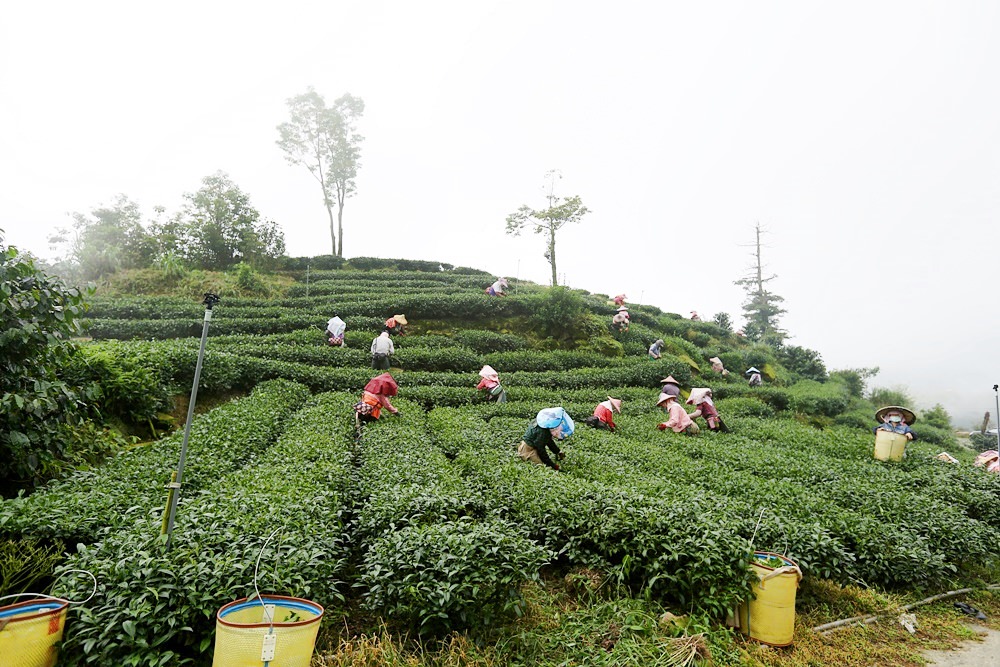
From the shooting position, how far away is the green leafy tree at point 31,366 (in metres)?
4.93

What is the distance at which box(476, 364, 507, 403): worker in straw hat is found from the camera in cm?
1354

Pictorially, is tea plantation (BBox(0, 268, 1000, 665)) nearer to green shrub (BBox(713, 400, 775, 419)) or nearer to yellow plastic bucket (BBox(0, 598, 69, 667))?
yellow plastic bucket (BBox(0, 598, 69, 667))

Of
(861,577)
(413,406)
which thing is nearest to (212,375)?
(413,406)

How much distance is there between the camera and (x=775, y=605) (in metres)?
4.06

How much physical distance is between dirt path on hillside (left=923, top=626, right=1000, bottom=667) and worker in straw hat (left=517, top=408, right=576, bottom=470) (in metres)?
4.75

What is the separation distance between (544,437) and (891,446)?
7636mm

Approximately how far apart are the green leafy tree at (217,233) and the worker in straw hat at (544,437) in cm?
2316

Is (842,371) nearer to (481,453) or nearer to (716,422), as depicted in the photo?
(716,422)

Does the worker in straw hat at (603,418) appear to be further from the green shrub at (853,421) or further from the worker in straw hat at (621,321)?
the green shrub at (853,421)

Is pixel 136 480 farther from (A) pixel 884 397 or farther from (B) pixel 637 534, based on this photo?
(A) pixel 884 397

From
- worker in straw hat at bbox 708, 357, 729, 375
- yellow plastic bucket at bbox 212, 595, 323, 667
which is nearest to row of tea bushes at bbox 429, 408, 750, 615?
yellow plastic bucket at bbox 212, 595, 323, 667

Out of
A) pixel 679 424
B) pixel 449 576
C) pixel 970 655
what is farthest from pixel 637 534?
pixel 679 424

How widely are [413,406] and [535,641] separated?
8.87 m

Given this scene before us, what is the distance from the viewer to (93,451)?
6.50m
